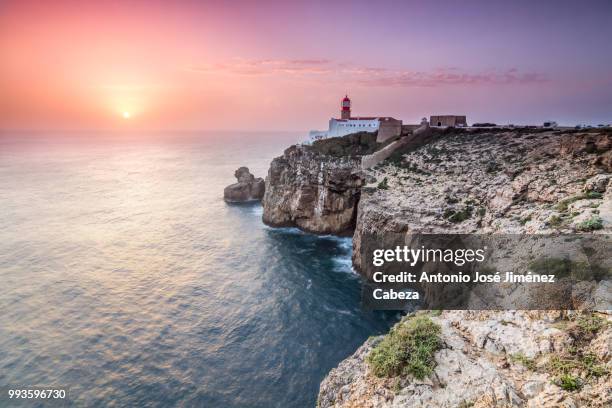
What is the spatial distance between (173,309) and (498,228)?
95.4 ft

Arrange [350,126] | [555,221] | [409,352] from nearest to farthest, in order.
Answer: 1. [409,352]
2. [555,221]
3. [350,126]

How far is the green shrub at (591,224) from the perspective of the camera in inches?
646

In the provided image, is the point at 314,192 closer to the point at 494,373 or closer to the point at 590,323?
the point at 590,323

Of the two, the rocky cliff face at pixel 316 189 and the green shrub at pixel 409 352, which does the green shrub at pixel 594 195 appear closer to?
the green shrub at pixel 409 352

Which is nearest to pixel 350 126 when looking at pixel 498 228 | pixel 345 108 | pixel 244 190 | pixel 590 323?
pixel 345 108

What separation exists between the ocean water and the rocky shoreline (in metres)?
7.83

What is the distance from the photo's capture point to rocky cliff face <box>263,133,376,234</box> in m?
49.0

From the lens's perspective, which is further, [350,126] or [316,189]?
[350,126]

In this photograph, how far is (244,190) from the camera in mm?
70250

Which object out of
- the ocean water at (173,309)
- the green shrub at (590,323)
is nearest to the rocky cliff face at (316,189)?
the ocean water at (173,309)

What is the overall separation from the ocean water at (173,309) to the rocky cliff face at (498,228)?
9.83 meters

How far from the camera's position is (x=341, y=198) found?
4903 cm

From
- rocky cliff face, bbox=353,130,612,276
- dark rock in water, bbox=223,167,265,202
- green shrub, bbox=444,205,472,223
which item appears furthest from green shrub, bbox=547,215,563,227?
dark rock in water, bbox=223,167,265,202

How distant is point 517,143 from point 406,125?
77.2 ft
